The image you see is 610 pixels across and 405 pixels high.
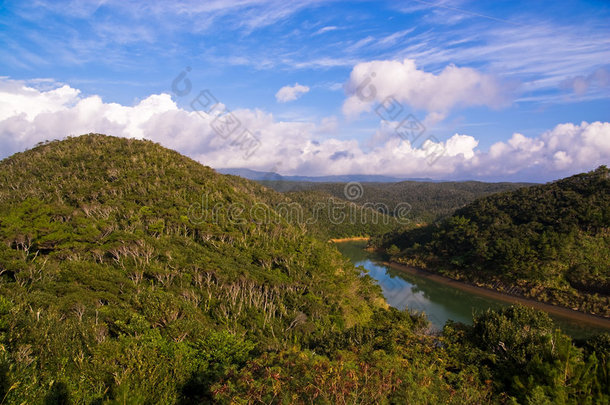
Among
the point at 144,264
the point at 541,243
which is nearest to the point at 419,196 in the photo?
the point at 541,243

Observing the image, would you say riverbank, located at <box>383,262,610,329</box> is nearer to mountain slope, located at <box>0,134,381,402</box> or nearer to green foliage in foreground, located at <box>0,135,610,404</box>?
green foliage in foreground, located at <box>0,135,610,404</box>

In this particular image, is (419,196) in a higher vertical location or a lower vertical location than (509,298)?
higher

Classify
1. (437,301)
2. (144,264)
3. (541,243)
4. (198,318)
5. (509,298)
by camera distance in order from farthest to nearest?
1. (541,243)
2. (437,301)
3. (509,298)
4. (144,264)
5. (198,318)

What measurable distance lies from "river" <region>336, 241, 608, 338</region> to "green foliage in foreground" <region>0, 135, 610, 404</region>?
8.89m

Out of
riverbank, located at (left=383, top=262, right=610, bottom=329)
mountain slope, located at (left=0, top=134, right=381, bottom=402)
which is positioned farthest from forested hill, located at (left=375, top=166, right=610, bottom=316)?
mountain slope, located at (left=0, top=134, right=381, bottom=402)

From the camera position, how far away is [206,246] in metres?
33.3

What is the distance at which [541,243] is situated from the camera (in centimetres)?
4525

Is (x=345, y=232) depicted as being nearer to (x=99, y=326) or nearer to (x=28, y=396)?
(x=99, y=326)

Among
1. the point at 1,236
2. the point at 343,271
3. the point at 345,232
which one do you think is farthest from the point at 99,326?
the point at 345,232

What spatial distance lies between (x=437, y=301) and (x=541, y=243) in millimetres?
16996

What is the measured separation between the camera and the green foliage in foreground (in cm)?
927

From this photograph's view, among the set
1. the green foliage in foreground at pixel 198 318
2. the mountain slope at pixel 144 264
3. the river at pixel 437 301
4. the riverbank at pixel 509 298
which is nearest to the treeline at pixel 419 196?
the riverbank at pixel 509 298

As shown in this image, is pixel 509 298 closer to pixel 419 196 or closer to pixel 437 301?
pixel 437 301

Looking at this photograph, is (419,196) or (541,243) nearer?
(541,243)
